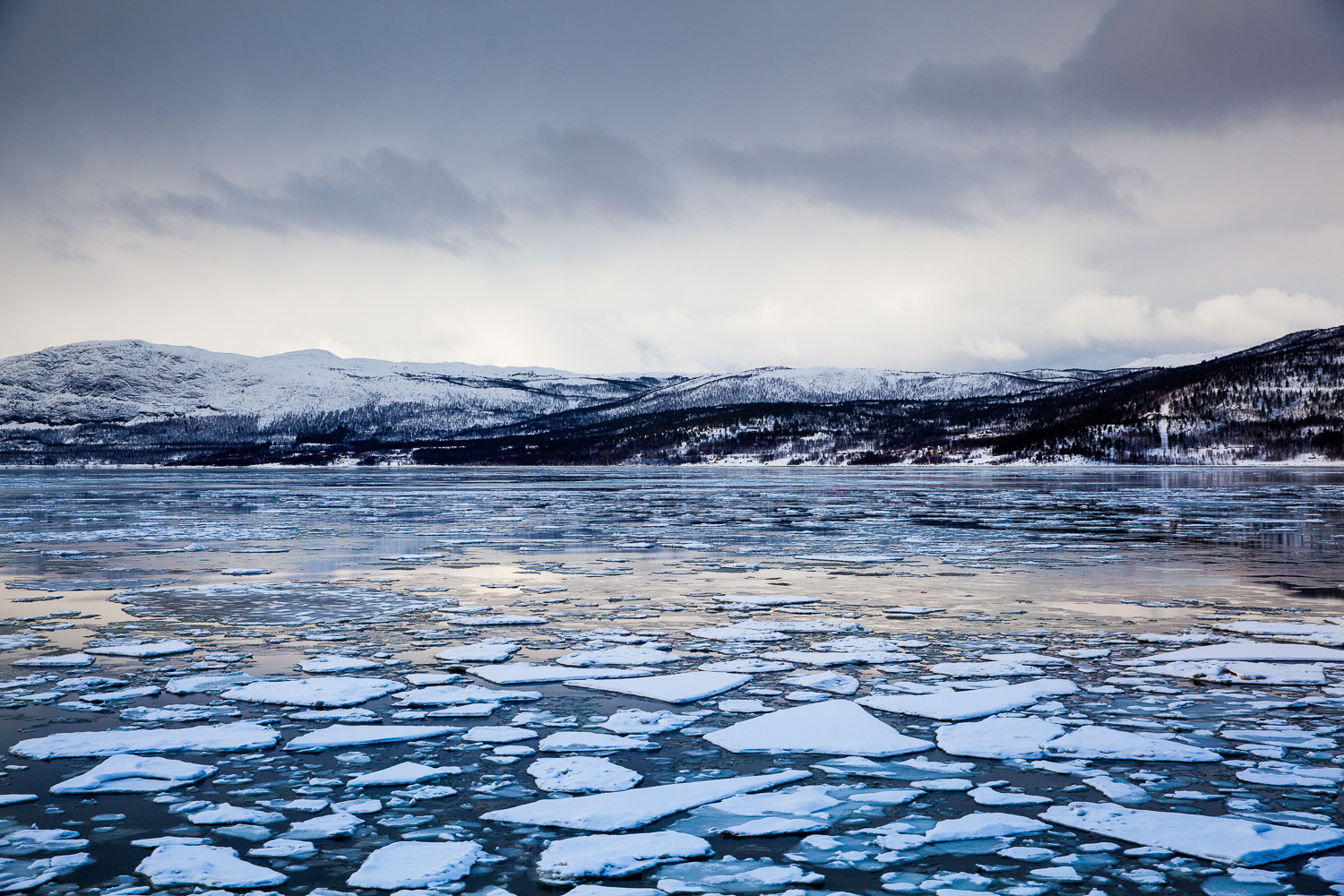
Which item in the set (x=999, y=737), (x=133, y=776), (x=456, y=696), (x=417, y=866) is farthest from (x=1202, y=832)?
(x=133, y=776)

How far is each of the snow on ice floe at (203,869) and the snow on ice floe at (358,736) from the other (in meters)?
1.62

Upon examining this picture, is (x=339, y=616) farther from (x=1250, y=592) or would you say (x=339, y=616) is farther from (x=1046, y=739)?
(x=1250, y=592)

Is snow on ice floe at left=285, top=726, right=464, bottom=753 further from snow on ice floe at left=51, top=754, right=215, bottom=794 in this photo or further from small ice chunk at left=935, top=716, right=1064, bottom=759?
small ice chunk at left=935, top=716, right=1064, bottom=759

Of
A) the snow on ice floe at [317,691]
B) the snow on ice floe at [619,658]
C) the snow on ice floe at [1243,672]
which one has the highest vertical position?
the snow on ice floe at [317,691]

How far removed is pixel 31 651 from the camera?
8.73 m

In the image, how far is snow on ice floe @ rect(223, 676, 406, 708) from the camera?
706cm

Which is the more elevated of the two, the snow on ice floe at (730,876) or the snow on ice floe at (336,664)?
the snow on ice floe at (336,664)

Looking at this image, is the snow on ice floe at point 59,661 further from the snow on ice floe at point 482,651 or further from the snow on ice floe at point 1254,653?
the snow on ice floe at point 1254,653

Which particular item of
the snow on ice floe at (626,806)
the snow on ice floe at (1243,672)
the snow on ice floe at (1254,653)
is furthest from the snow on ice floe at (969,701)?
the snow on ice floe at (626,806)

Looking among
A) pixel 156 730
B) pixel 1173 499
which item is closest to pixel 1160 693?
pixel 156 730

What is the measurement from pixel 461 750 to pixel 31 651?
530 cm

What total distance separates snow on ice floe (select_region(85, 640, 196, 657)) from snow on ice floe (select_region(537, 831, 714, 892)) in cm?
595

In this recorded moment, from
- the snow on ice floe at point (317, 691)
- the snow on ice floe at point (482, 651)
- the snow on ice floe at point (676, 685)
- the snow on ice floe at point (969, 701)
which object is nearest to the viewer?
the snow on ice floe at point (969, 701)

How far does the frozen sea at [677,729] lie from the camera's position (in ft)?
14.1
